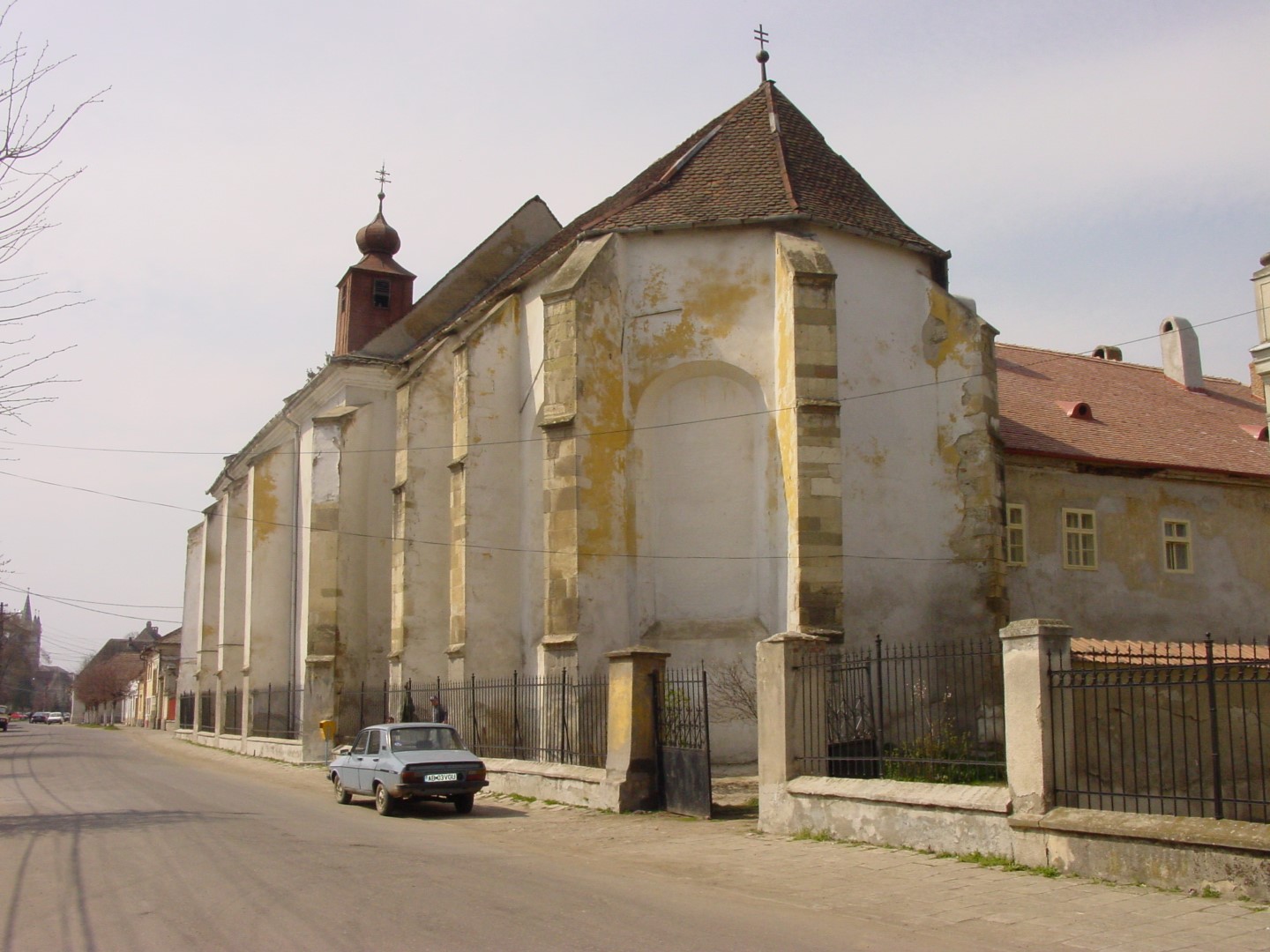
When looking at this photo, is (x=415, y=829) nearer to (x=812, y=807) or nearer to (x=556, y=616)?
(x=812, y=807)

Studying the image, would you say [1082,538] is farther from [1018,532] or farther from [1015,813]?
[1015,813]

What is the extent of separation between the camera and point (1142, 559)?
2498cm

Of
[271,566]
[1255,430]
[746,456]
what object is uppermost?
[1255,430]

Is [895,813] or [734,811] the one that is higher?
[895,813]

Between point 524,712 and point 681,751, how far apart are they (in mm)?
6410

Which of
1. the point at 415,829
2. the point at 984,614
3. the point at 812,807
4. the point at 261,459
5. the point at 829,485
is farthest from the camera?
the point at 261,459

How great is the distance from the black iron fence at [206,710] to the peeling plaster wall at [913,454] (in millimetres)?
28573

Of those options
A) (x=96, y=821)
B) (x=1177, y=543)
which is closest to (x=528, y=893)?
(x=96, y=821)

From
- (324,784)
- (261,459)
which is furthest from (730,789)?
(261,459)

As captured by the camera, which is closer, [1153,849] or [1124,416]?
[1153,849]

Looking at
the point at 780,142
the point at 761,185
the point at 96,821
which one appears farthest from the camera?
the point at 780,142

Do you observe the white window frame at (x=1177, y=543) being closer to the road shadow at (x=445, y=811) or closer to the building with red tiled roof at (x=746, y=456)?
the building with red tiled roof at (x=746, y=456)

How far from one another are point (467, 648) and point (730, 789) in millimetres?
7278

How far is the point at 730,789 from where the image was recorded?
1712 centimetres
